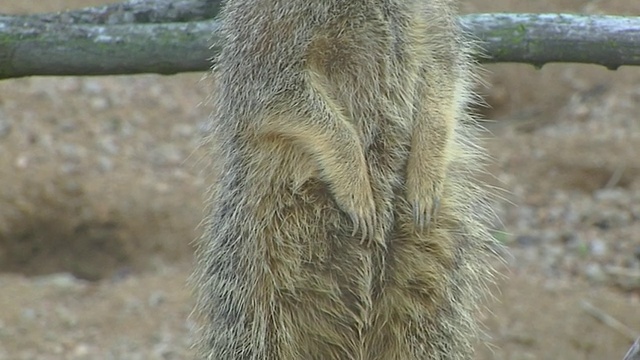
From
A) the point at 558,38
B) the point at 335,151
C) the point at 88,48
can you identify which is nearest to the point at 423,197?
the point at 335,151

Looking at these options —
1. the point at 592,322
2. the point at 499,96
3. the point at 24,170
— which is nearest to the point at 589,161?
the point at 499,96

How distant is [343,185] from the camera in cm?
284

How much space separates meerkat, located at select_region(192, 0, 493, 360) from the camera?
A: 113 inches

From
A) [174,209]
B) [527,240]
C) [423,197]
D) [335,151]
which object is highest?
[335,151]

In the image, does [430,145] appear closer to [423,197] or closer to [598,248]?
[423,197]

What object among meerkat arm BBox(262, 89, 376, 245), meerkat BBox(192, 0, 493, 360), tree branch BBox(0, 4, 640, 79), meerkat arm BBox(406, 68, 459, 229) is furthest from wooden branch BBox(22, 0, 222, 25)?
meerkat arm BBox(406, 68, 459, 229)

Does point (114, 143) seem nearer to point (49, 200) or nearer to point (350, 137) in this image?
point (49, 200)

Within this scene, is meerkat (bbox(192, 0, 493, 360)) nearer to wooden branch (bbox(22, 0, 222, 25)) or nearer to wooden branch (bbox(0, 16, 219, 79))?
wooden branch (bbox(0, 16, 219, 79))

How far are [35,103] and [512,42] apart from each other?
12.2 ft

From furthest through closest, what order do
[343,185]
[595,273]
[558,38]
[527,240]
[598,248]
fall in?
[527,240] < [598,248] < [595,273] < [558,38] < [343,185]

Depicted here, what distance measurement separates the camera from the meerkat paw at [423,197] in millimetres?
2857

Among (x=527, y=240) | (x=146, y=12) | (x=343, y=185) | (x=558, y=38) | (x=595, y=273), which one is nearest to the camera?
(x=343, y=185)

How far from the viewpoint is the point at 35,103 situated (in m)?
6.24

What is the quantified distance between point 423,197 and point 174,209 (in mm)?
2818
